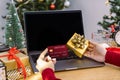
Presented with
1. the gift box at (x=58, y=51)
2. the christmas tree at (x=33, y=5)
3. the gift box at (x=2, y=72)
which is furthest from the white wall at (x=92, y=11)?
the gift box at (x=2, y=72)

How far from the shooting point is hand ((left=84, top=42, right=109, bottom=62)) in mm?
1028

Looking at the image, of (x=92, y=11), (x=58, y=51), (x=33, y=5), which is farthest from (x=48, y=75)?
(x=92, y=11)

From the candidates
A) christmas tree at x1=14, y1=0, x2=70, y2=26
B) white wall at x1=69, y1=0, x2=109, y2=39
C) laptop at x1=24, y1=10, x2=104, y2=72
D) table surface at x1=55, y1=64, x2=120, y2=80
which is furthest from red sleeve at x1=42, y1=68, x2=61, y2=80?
white wall at x1=69, y1=0, x2=109, y2=39

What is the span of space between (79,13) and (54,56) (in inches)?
11.6

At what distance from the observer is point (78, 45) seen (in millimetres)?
1058

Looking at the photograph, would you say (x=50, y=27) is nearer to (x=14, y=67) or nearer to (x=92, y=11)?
(x=14, y=67)

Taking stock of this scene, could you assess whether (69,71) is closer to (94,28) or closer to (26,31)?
(26,31)

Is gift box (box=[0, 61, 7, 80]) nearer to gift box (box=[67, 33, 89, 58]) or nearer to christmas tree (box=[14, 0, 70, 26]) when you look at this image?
gift box (box=[67, 33, 89, 58])

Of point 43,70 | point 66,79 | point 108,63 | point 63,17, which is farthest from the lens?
point 63,17

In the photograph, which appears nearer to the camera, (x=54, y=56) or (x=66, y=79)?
(x=66, y=79)

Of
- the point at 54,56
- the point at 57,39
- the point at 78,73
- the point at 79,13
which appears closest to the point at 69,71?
the point at 78,73

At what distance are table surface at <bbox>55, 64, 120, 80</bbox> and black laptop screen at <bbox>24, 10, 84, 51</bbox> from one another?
0.27 metres

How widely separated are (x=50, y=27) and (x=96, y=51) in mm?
273

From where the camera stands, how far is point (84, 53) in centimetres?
109
